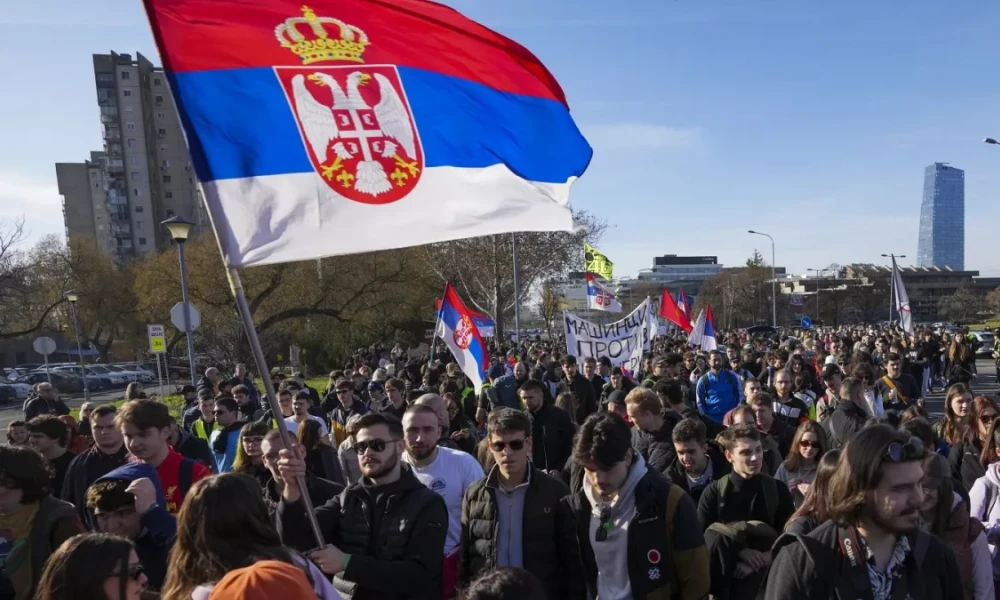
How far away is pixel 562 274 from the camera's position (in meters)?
37.5

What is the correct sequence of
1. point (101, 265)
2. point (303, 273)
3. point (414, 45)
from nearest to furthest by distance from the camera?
point (414, 45), point (303, 273), point (101, 265)

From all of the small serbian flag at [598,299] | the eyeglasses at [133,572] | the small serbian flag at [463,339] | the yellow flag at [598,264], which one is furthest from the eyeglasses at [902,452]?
the yellow flag at [598,264]

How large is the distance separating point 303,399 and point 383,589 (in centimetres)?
518

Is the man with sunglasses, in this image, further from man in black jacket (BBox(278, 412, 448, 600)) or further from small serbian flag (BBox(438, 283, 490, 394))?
small serbian flag (BBox(438, 283, 490, 394))

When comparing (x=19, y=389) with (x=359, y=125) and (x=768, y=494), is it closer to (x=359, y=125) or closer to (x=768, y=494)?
(x=359, y=125)

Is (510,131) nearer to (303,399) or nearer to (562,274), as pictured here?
(303,399)

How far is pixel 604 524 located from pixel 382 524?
1.05 m

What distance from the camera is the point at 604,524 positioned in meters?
3.22

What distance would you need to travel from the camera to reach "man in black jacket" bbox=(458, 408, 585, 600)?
3406mm

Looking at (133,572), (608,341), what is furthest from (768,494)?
(608,341)

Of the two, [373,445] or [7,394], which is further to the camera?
[7,394]

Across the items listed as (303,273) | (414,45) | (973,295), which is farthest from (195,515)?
(973,295)

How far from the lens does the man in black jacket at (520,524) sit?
11.2ft

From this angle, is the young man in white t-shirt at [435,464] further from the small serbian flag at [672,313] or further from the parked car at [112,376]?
the parked car at [112,376]
